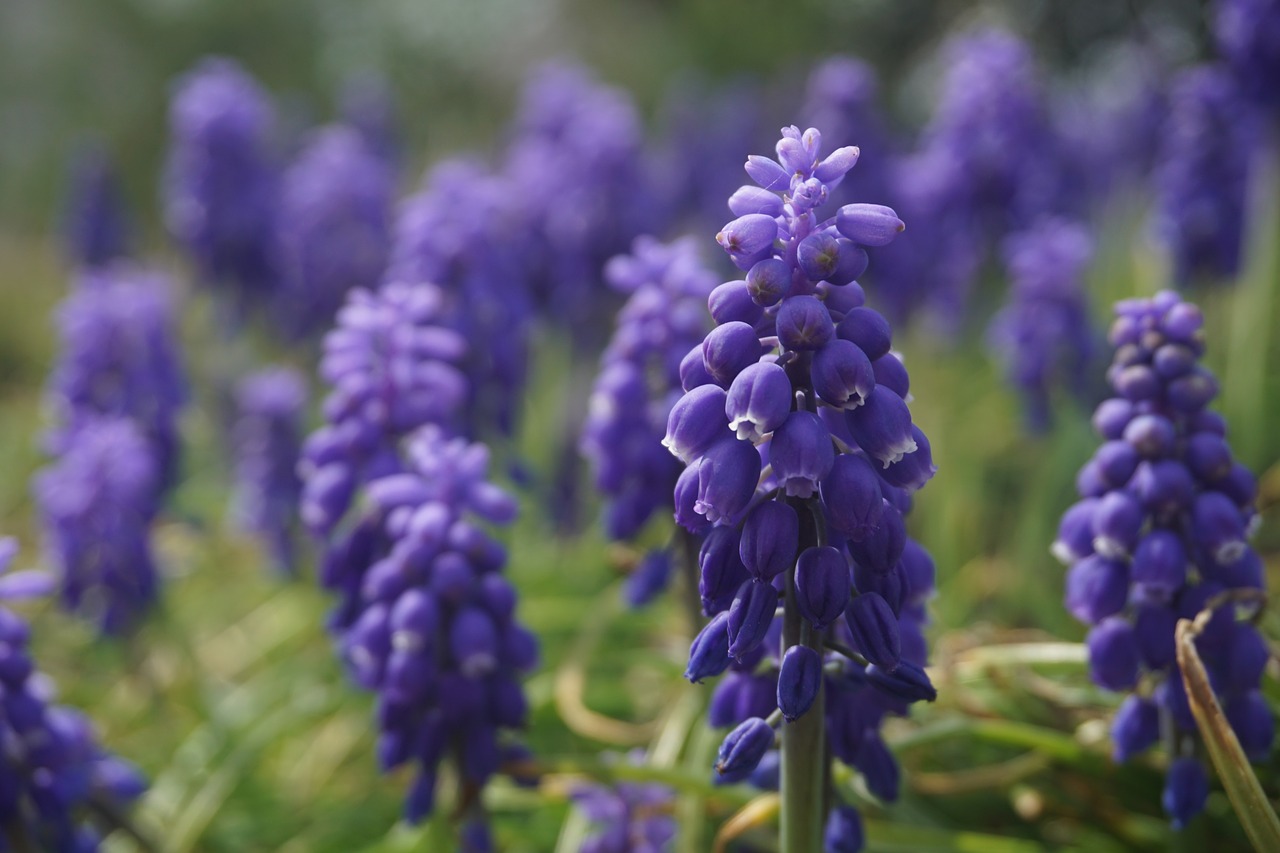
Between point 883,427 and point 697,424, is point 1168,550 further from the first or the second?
point 697,424

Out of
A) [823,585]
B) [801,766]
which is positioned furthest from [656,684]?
[823,585]

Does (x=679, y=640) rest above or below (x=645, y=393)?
below

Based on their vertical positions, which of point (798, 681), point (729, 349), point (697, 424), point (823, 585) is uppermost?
point (729, 349)

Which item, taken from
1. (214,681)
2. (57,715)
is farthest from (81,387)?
(57,715)

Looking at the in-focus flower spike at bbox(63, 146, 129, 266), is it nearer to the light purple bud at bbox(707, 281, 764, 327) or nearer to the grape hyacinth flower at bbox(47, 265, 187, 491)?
the grape hyacinth flower at bbox(47, 265, 187, 491)

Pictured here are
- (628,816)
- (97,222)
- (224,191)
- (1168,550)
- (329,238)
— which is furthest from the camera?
(97,222)

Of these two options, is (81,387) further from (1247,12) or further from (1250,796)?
(1247,12)

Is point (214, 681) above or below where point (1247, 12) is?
below
